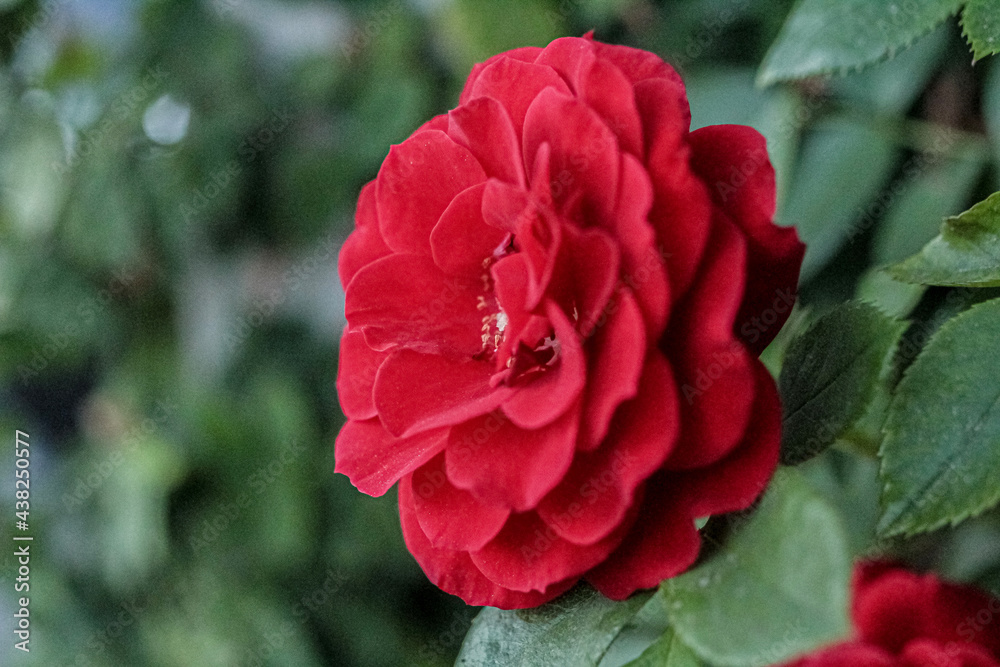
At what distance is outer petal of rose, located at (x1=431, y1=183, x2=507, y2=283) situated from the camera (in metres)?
0.35

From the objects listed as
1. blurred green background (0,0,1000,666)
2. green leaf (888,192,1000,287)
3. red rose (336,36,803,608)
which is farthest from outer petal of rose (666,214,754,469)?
blurred green background (0,0,1000,666)

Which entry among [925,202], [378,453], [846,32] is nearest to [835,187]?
[925,202]

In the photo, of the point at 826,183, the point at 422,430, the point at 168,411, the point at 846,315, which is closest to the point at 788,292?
the point at 846,315

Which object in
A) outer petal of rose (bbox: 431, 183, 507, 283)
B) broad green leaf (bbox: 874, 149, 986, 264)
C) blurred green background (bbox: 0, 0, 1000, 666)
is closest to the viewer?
outer petal of rose (bbox: 431, 183, 507, 283)

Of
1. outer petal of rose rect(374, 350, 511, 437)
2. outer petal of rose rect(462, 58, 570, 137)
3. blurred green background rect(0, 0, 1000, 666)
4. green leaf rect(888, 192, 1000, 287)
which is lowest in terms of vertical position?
blurred green background rect(0, 0, 1000, 666)

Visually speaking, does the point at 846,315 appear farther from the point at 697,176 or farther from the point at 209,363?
the point at 209,363

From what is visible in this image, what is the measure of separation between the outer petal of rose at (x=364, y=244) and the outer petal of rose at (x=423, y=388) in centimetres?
6

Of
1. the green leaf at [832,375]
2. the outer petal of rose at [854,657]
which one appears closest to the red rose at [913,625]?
the outer petal of rose at [854,657]

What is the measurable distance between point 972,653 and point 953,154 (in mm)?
378

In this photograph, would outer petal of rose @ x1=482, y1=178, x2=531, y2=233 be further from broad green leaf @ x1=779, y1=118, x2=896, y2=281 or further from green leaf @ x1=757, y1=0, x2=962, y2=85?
broad green leaf @ x1=779, y1=118, x2=896, y2=281

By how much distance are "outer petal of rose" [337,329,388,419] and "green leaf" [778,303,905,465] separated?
19 centimetres

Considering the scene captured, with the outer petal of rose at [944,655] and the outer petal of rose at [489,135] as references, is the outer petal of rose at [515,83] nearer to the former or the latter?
the outer petal of rose at [489,135]

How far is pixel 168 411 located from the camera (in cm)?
114

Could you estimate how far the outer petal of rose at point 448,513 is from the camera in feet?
1.05
